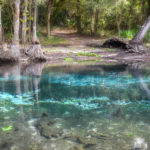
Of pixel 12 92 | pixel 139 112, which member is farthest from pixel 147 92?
pixel 12 92

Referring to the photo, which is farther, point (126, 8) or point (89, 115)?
point (126, 8)

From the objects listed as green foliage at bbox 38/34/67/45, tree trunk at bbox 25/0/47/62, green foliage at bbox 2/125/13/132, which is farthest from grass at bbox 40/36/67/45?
green foliage at bbox 2/125/13/132

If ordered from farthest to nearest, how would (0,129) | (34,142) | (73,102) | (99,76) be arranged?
(99,76)
(73,102)
(0,129)
(34,142)

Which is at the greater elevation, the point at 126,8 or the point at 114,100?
the point at 126,8

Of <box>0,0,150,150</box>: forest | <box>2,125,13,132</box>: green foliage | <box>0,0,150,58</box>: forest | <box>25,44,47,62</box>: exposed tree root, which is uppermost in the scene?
<box>0,0,150,58</box>: forest

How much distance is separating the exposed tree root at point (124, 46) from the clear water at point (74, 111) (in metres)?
7.43

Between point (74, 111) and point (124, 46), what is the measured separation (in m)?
14.4

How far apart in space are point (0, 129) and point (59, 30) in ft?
99.6

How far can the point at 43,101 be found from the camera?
24.4 feet

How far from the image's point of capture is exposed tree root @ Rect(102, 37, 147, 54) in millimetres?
18766

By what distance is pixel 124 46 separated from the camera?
1992 centimetres

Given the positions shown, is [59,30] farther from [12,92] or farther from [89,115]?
[89,115]

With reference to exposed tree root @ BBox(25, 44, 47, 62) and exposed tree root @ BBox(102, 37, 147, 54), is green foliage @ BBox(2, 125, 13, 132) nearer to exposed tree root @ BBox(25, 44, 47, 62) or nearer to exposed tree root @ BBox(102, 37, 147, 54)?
exposed tree root @ BBox(25, 44, 47, 62)

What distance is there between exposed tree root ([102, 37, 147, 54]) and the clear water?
7428mm
